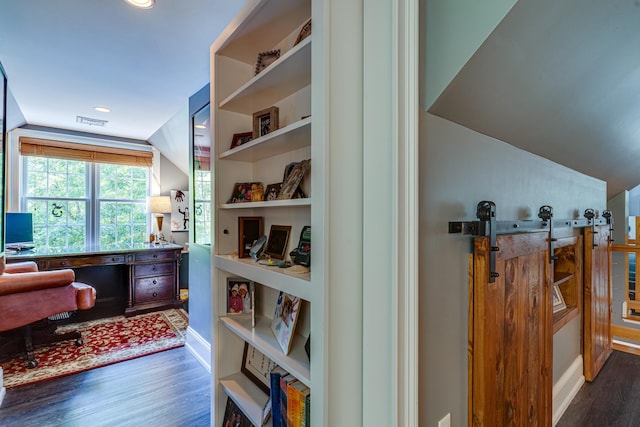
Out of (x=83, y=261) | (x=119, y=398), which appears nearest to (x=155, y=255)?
(x=83, y=261)

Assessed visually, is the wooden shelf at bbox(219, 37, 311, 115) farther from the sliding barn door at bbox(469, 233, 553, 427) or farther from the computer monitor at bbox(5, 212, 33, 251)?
the computer monitor at bbox(5, 212, 33, 251)

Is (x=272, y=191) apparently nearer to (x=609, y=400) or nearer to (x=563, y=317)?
(x=563, y=317)

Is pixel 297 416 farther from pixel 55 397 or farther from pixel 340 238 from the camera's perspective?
pixel 55 397

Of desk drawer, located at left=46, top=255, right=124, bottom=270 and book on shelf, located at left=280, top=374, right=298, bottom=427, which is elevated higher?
desk drawer, located at left=46, top=255, right=124, bottom=270

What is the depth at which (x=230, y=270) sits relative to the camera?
142 cm

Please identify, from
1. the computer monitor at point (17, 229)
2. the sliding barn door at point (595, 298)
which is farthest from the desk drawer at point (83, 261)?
the sliding barn door at point (595, 298)

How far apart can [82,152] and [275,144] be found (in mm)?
3963

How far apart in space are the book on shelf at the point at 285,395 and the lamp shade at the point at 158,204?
3656mm

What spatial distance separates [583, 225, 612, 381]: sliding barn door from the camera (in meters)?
2.06

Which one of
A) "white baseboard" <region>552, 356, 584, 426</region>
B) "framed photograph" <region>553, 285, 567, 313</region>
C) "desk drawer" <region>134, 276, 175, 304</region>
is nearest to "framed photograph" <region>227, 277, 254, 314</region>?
"white baseboard" <region>552, 356, 584, 426</region>

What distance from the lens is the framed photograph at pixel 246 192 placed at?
1468 millimetres

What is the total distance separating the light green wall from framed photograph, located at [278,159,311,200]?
1.75 feet

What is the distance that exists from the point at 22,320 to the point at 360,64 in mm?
2834

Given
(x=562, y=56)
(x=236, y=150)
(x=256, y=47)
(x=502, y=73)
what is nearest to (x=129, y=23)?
(x=256, y=47)
